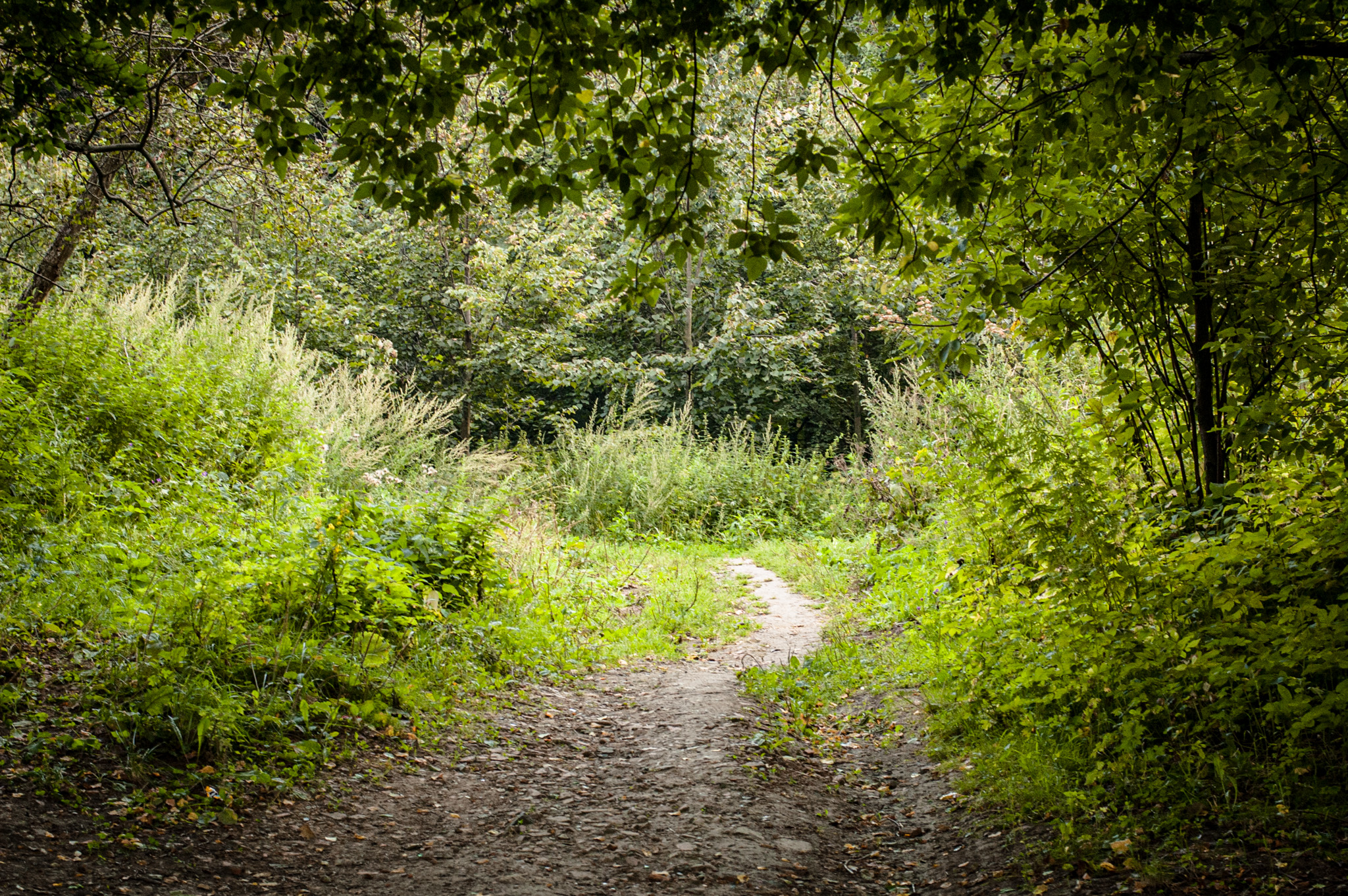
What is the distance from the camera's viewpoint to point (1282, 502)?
3576 millimetres

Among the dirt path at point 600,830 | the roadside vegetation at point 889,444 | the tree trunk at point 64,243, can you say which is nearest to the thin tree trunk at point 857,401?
the roadside vegetation at point 889,444

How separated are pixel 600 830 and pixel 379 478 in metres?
4.69

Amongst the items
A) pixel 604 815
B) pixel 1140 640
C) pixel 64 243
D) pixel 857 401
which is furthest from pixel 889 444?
pixel 857 401

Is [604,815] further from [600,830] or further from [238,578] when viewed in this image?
[238,578]

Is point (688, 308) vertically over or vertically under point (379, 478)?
over

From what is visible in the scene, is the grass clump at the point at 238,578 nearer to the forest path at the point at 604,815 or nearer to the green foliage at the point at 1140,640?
the forest path at the point at 604,815

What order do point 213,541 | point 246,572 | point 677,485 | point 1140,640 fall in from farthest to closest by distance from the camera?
point 677,485 → point 213,541 → point 246,572 → point 1140,640

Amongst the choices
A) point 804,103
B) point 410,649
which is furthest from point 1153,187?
point 804,103

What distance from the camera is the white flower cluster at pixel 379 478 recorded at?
7.18 m

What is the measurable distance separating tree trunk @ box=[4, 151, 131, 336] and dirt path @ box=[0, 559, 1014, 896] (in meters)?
5.41

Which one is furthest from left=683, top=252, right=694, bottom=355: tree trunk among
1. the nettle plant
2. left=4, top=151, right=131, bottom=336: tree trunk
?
the nettle plant

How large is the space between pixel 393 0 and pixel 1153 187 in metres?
3.40

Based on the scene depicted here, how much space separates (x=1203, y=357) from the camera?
434cm

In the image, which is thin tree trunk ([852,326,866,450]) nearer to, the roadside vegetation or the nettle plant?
the roadside vegetation
